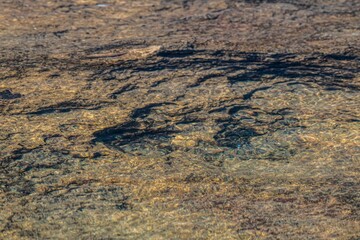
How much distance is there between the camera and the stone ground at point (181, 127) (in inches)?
77.6

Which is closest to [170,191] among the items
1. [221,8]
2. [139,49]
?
[139,49]

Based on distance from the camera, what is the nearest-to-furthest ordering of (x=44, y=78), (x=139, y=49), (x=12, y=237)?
(x=12, y=237) < (x=44, y=78) < (x=139, y=49)

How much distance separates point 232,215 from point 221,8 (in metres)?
2.24

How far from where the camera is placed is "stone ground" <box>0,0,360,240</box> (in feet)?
6.47

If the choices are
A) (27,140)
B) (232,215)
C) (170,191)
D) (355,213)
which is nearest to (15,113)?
(27,140)

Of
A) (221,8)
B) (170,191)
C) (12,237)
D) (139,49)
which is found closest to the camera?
(12,237)

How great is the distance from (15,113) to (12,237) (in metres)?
0.84

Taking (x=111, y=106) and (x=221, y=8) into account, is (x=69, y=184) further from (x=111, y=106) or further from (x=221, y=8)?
(x=221, y=8)

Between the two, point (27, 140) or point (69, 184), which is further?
point (27, 140)

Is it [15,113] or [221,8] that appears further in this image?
[221,8]

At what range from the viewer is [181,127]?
2498 millimetres

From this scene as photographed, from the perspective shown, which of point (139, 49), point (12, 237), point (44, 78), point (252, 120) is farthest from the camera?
point (139, 49)

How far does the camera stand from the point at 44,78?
2.96 meters

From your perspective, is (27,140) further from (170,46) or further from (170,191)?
(170,46)
